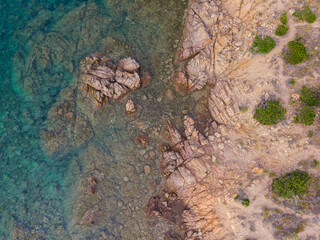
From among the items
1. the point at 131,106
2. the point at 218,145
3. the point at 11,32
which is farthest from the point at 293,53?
the point at 11,32

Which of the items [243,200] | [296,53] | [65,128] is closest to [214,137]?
[243,200]

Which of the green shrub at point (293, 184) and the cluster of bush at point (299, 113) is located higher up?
the cluster of bush at point (299, 113)

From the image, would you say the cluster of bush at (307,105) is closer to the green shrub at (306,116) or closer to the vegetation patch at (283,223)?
the green shrub at (306,116)

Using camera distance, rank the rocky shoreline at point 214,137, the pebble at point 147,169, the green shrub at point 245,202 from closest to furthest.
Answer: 1. the green shrub at point 245,202
2. the rocky shoreline at point 214,137
3. the pebble at point 147,169

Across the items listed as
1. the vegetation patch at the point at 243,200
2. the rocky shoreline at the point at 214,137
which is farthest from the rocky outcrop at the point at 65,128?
the vegetation patch at the point at 243,200

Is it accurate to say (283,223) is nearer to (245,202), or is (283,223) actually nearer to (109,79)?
(245,202)

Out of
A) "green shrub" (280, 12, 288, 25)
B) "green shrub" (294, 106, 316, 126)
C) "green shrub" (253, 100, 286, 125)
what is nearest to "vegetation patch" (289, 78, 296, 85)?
"green shrub" (253, 100, 286, 125)
